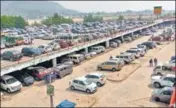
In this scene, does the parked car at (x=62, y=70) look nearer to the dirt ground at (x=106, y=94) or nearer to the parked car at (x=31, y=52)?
the dirt ground at (x=106, y=94)

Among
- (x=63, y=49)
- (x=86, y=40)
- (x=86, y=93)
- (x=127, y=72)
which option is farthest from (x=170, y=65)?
(x=86, y=40)

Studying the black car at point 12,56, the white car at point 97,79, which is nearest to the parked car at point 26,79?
the black car at point 12,56

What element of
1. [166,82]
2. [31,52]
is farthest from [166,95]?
[31,52]

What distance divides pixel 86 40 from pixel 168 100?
1221 inches

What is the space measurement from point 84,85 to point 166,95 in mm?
8570

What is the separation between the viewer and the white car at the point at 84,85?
2968 centimetres

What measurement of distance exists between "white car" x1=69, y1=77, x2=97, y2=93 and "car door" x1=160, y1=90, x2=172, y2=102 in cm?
737

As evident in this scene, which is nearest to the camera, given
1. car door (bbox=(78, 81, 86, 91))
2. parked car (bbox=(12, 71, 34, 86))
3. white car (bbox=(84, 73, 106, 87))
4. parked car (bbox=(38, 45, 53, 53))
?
car door (bbox=(78, 81, 86, 91))

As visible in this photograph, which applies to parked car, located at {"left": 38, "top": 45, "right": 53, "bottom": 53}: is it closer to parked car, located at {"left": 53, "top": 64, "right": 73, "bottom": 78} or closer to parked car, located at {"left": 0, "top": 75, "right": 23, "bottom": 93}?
parked car, located at {"left": 53, "top": 64, "right": 73, "bottom": 78}

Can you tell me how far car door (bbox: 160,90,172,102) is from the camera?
25634mm

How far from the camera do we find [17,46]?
5400 cm

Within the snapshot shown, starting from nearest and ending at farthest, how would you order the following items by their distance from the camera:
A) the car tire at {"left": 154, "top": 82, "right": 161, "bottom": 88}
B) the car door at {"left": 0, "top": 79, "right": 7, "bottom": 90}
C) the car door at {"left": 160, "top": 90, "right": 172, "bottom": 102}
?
the car door at {"left": 160, "top": 90, "right": 172, "bottom": 102} → the car tire at {"left": 154, "top": 82, "right": 161, "bottom": 88} → the car door at {"left": 0, "top": 79, "right": 7, "bottom": 90}

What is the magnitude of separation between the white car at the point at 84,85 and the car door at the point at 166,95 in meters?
7.37

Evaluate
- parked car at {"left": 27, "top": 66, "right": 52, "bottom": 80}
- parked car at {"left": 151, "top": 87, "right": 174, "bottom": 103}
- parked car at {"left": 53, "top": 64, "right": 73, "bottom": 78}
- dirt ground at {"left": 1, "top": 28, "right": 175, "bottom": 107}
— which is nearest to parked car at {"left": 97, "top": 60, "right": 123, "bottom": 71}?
dirt ground at {"left": 1, "top": 28, "right": 175, "bottom": 107}
